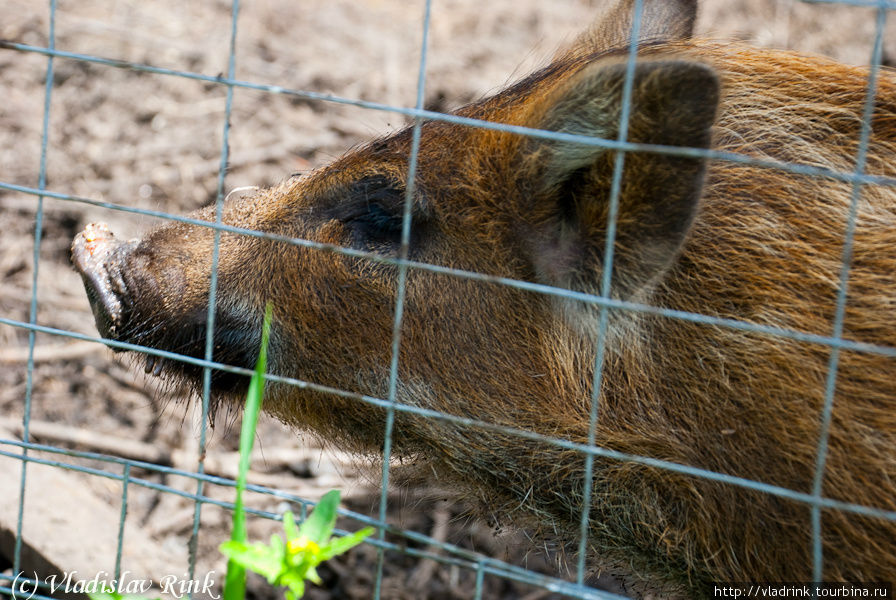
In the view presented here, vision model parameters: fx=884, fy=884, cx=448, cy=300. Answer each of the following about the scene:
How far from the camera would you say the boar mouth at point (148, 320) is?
272 centimetres

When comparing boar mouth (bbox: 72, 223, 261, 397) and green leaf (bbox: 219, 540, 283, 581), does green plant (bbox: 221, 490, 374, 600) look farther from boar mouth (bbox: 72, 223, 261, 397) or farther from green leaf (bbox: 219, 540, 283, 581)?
boar mouth (bbox: 72, 223, 261, 397)

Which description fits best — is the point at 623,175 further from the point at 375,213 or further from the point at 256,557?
the point at 256,557

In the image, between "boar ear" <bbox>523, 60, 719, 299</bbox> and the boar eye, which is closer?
"boar ear" <bbox>523, 60, 719, 299</bbox>

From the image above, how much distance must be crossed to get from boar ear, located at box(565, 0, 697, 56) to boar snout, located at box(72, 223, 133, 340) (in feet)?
5.68

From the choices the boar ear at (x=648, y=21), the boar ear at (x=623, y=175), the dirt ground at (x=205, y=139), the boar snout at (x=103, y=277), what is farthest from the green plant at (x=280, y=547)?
the boar ear at (x=648, y=21)

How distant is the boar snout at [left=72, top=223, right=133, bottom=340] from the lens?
2.72 metres

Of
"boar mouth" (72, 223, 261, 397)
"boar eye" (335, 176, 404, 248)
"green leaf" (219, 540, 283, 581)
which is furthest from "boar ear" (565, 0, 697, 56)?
"green leaf" (219, 540, 283, 581)

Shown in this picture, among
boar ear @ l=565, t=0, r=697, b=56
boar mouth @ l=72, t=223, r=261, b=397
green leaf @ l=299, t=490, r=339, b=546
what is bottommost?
green leaf @ l=299, t=490, r=339, b=546

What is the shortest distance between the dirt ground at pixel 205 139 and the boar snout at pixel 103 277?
39 cm

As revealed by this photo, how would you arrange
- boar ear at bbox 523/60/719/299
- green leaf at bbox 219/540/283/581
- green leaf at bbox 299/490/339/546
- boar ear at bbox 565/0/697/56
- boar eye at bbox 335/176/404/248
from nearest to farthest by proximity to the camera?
green leaf at bbox 219/540/283/581 < green leaf at bbox 299/490/339/546 < boar ear at bbox 523/60/719/299 < boar eye at bbox 335/176/404/248 < boar ear at bbox 565/0/697/56

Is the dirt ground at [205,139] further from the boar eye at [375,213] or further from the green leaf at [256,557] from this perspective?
the green leaf at [256,557]

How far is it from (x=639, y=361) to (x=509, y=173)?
631mm

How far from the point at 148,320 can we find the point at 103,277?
211 mm

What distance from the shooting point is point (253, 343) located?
8.93 ft
